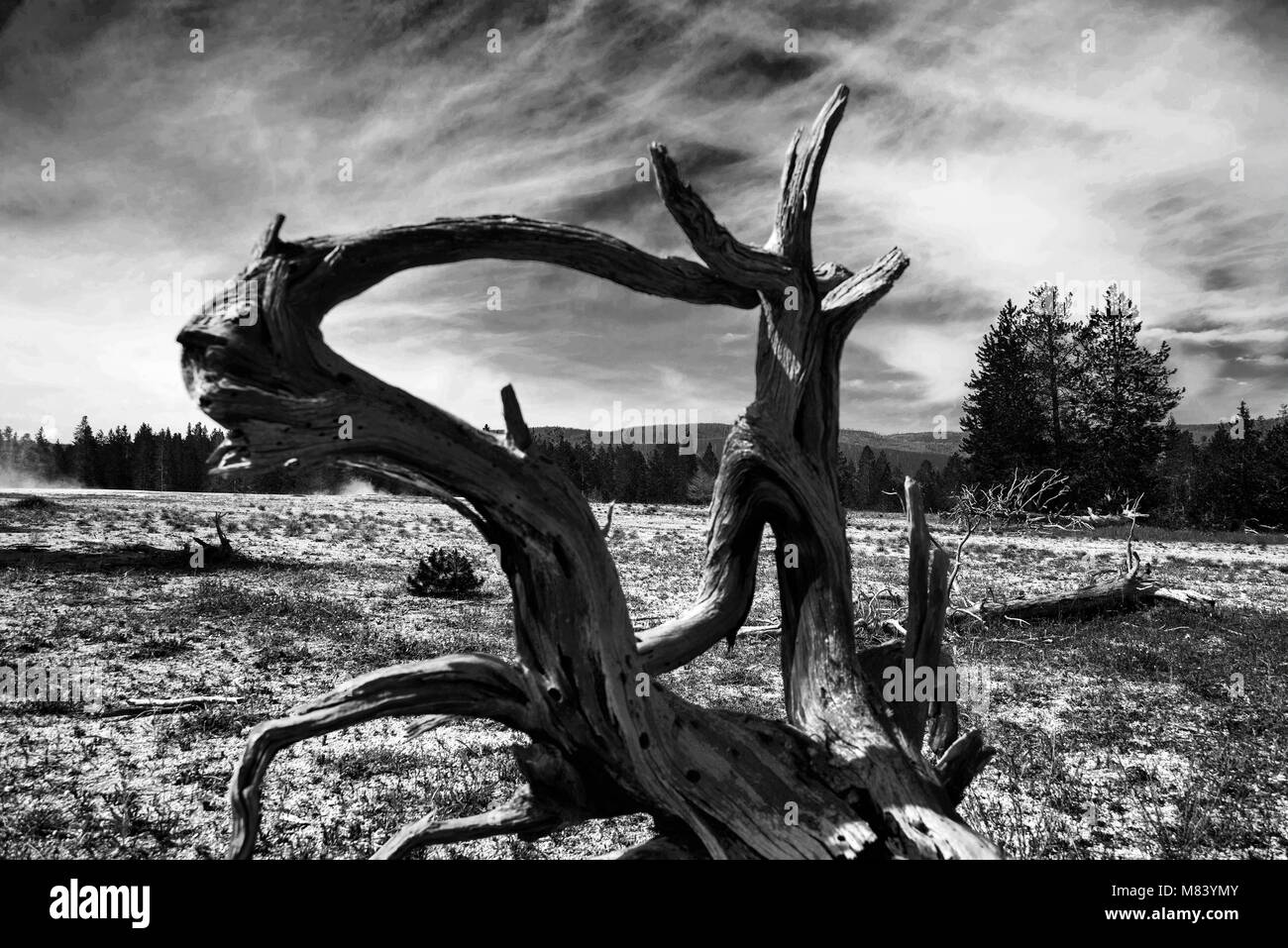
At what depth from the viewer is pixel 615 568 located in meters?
3.54

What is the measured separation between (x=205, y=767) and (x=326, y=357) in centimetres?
545

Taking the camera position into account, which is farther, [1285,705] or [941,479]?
[941,479]

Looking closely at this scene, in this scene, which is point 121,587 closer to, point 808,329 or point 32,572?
point 32,572

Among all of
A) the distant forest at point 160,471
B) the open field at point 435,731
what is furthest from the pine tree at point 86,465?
the open field at point 435,731

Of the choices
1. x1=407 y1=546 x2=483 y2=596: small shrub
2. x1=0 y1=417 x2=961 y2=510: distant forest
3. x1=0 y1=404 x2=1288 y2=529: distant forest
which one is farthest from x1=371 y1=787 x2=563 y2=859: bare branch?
x1=0 y1=417 x2=961 y2=510: distant forest

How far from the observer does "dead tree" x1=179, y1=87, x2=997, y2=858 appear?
3141 millimetres

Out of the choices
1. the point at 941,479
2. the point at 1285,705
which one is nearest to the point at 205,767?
the point at 1285,705

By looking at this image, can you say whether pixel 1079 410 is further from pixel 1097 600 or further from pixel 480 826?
pixel 480 826

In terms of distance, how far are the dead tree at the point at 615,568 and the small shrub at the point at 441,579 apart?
44.6 feet

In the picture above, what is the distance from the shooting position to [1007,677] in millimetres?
10914

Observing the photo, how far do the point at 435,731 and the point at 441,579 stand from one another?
9119 millimetres

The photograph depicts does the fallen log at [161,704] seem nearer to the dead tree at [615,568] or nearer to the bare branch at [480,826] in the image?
the bare branch at [480,826]

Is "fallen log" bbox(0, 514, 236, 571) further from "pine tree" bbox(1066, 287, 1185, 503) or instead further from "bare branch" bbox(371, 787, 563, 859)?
"pine tree" bbox(1066, 287, 1185, 503)

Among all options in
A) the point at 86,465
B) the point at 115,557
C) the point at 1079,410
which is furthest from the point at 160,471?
the point at 1079,410
